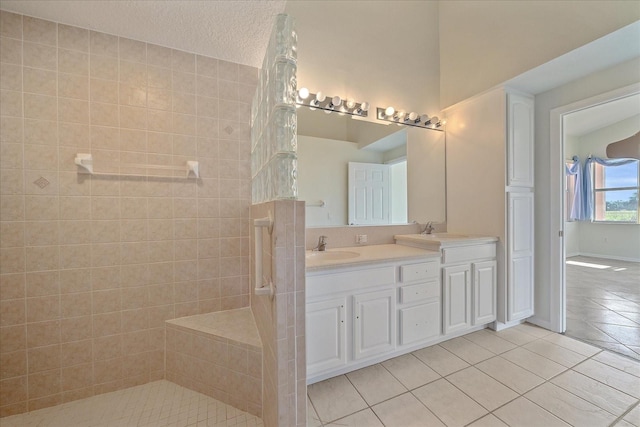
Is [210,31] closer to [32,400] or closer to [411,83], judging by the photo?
[411,83]

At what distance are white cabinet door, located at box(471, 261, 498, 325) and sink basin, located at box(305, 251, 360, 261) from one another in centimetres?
112

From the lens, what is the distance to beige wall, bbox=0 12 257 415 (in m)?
1.43

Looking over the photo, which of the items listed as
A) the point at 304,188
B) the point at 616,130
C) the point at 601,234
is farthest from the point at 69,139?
the point at 601,234

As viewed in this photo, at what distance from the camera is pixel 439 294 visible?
79.0 inches

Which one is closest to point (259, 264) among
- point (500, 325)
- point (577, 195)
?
point (500, 325)

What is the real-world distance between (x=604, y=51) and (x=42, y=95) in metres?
3.71

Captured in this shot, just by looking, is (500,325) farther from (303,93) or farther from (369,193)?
(303,93)

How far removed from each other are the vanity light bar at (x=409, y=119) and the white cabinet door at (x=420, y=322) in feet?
5.62

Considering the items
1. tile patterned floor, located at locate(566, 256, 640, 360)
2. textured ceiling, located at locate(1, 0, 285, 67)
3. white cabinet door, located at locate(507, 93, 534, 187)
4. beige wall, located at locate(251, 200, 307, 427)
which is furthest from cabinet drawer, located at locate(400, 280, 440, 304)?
textured ceiling, located at locate(1, 0, 285, 67)

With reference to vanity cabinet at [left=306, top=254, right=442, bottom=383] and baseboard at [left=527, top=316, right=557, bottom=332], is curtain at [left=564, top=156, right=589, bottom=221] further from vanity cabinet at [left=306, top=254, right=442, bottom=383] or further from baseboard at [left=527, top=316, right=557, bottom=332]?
vanity cabinet at [left=306, top=254, right=442, bottom=383]

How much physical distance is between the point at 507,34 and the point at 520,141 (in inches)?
37.0

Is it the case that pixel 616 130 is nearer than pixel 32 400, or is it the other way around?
pixel 32 400

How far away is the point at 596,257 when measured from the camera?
5516mm

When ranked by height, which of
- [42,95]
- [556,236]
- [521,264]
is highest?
[42,95]
